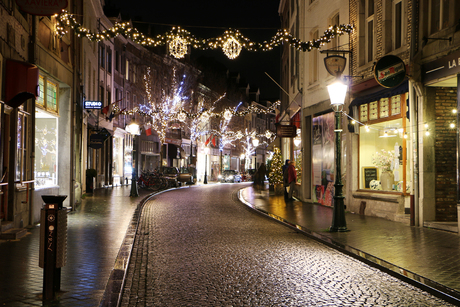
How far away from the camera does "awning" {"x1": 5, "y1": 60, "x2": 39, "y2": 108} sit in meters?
10.9

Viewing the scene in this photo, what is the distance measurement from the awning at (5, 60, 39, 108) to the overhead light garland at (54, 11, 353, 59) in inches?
133

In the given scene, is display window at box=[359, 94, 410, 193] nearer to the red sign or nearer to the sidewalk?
the sidewalk

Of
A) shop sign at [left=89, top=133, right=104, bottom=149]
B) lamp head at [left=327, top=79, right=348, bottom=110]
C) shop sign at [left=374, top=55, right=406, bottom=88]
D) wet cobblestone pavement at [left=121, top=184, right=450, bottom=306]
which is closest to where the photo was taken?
wet cobblestone pavement at [left=121, top=184, right=450, bottom=306]

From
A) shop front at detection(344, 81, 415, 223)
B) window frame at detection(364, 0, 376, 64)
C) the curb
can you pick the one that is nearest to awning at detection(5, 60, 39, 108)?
the curb

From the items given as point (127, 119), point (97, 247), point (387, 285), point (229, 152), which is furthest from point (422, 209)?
point (229, 152)

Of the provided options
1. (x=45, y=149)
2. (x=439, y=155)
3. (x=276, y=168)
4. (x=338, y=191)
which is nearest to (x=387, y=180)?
(x=439, y=155)

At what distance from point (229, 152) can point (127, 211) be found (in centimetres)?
6429

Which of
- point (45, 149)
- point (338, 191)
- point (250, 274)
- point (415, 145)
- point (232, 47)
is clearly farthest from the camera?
point (45, 149)

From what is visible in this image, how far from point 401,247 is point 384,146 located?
6735mm

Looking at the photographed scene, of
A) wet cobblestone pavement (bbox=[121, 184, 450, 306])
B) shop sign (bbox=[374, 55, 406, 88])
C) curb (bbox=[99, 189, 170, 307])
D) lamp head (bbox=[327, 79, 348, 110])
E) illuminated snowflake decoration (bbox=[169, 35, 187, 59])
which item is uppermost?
illuminated snowflake decoration (bbox=[169, 35, 187, 59])

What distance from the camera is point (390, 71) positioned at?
1390 centimetres

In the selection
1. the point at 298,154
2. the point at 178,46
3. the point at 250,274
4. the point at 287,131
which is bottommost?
the point at 250,274

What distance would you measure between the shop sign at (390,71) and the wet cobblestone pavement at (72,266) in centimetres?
765

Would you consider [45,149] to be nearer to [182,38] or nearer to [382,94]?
[182,38]
